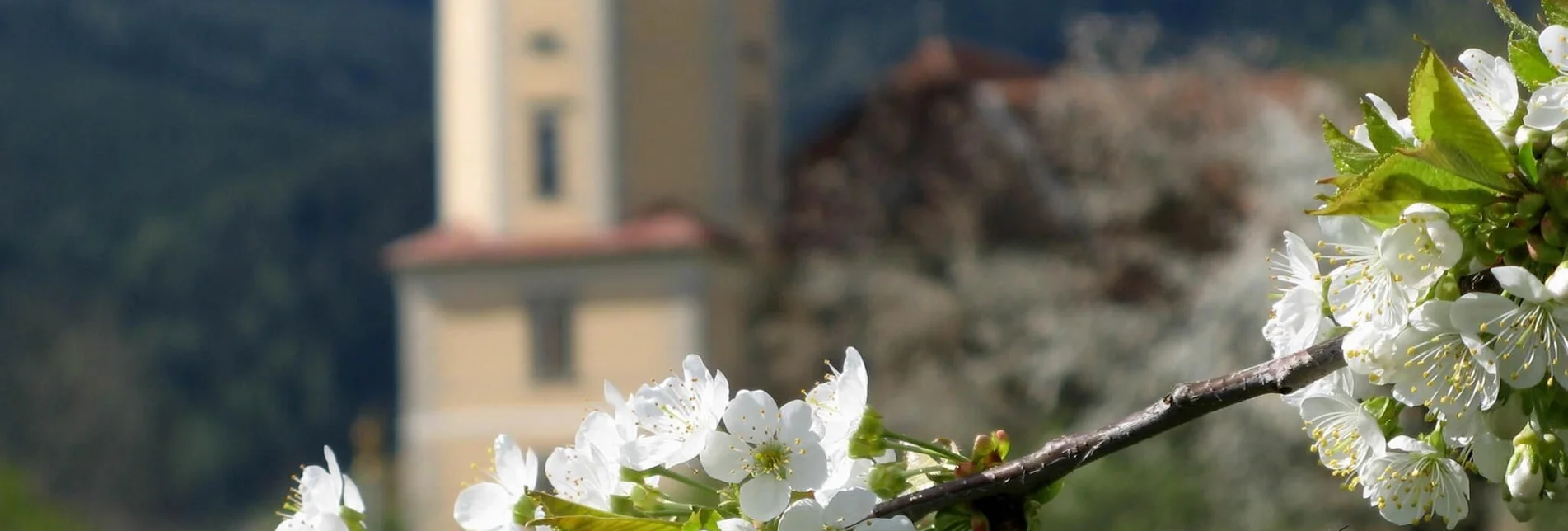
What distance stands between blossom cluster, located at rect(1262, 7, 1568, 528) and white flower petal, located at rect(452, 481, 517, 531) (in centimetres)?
50

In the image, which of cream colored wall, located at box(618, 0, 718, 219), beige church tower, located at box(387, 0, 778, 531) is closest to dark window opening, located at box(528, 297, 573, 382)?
beige church tower, located at box(387, 0, 778, 531)

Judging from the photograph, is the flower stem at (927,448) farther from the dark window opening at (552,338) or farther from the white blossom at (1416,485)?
the dark window opening at (552,338)

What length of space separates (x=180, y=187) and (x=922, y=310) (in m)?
48.3

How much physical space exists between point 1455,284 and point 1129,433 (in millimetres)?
196

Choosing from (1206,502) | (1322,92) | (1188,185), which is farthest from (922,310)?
(1206,502)

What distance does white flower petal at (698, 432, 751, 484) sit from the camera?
1114mm

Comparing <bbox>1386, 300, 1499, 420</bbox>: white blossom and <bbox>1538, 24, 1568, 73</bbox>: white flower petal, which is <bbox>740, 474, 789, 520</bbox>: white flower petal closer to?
<bbox>1386, 300, 1499, 420</bbox>: white blossom

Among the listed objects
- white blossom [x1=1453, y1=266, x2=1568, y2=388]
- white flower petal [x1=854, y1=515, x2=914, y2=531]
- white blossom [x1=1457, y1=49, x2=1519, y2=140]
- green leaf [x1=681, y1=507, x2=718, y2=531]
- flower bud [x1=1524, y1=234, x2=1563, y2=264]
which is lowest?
white flower petal [x1=854, y1=515, x2=914, y2=531]

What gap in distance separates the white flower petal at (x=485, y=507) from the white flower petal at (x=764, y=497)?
23 centimetres

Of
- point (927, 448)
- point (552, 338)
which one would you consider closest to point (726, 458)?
point (927, 448)

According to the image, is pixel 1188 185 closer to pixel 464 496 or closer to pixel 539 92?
pixel 539 92

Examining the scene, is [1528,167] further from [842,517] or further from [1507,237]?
[842,517]

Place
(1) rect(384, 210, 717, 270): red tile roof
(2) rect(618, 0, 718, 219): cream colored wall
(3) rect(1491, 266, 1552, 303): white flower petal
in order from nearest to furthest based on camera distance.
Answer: (3) rect(1491, 266, 1552, 303): white flower petal < (1) rect(384, 210, 717, 270): red tile roof < (2) rect(618, 0, 718, 219): cream colored wall

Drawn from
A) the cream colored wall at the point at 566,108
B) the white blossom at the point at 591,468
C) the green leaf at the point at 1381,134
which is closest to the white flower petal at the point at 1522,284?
the green leaf at the point at 1381,134
